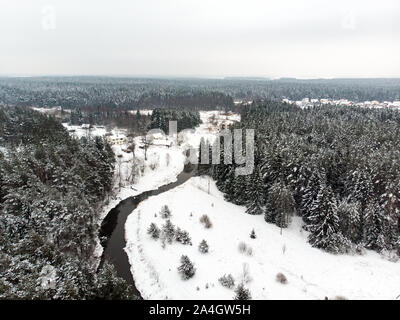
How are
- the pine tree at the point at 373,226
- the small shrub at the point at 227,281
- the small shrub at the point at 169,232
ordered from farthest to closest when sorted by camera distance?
the small shrub at the point at 169,232 < the pine tree at the point at 373,226 < the small shrub at the point at 227,281

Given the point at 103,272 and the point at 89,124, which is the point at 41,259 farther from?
the point at 89,124

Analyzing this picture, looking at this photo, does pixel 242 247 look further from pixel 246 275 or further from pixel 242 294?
pixel 242 294

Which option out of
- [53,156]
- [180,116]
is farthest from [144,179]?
[180,116]

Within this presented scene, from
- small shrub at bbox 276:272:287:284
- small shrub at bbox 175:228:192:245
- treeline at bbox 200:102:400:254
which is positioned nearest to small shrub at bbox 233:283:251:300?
small shrub at bbox 276:272:287:284

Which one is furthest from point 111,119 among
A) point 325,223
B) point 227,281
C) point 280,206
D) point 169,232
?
point 227,281

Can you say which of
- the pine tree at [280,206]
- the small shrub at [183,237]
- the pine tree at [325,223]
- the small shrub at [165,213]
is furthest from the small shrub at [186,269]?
the pine tree at [325,223]

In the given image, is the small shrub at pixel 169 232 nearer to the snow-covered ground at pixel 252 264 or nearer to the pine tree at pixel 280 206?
the snow-covered ground at pixel 252 264
